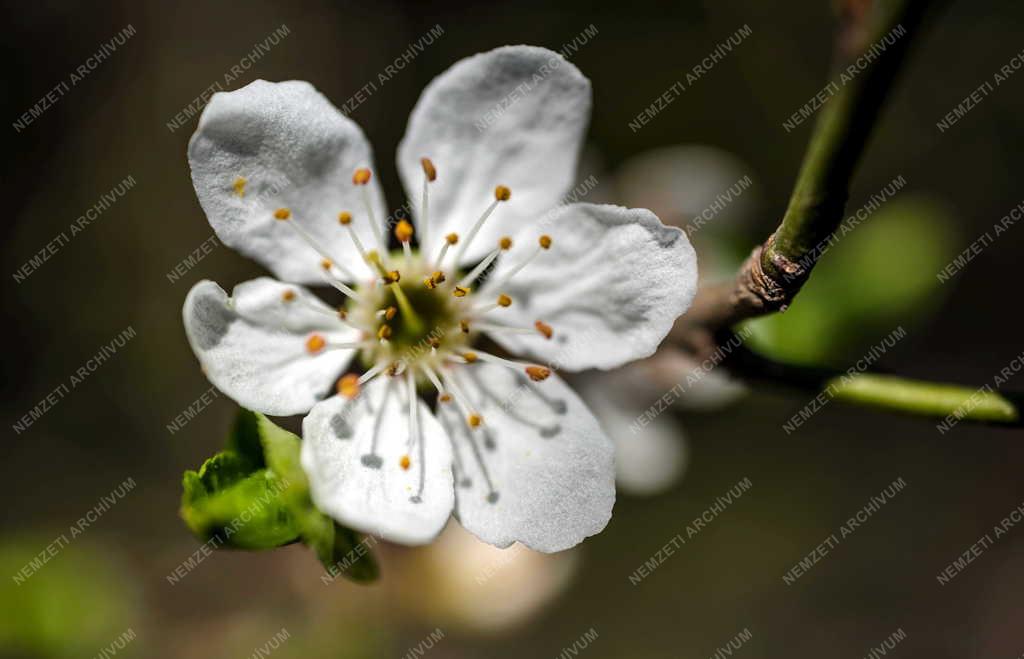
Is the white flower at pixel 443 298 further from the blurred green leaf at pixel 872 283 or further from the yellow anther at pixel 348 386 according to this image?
the blurred green leaf at pixel 872 283

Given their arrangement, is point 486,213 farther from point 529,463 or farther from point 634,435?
point 634,435

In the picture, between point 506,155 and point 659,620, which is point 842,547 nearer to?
point 659,620

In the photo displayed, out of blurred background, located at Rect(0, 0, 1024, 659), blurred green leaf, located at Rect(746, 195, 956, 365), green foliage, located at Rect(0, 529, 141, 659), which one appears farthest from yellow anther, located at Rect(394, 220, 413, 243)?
green foliage, located at Rect(0, 529, 141, 659)

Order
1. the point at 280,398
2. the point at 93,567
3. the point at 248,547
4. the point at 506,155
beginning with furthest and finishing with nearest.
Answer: the point at 93,567, the point at 506,155, the point at 280,398, the point at 248,547

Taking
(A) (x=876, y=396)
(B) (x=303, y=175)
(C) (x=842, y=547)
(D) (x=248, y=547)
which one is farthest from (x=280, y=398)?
(C) (x=842, y=547)

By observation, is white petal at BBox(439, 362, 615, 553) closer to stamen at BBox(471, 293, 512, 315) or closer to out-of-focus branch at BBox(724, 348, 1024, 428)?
stamen at BBox(471, 293, 512, 315)
